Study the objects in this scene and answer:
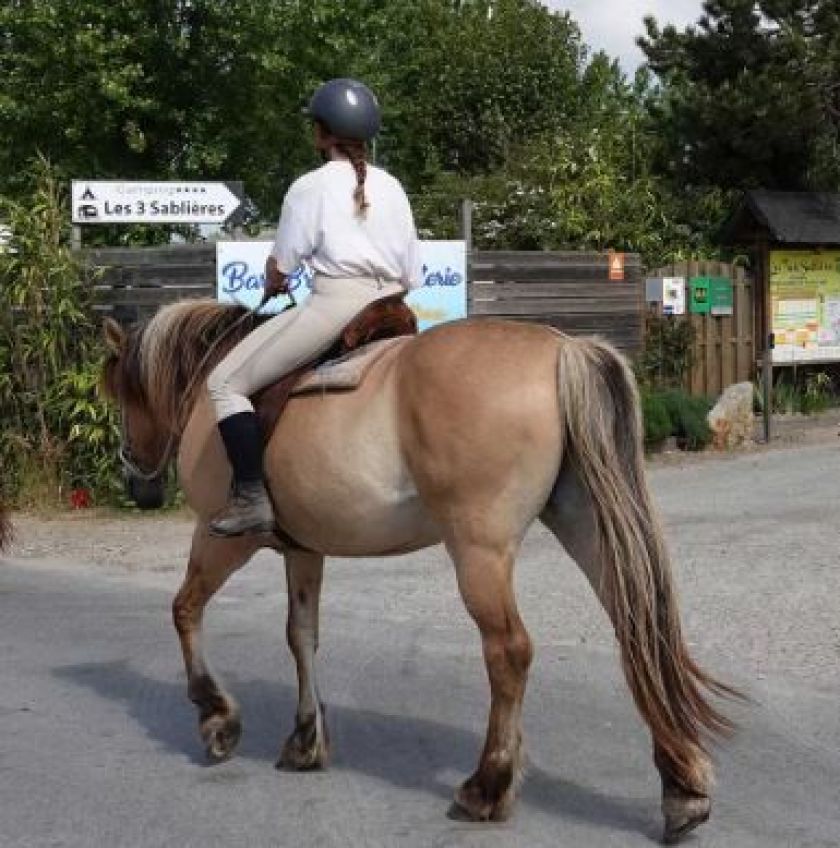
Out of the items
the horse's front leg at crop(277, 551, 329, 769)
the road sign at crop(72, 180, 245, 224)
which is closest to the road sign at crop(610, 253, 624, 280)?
the road sign at crop(72, 180, 245, 224)

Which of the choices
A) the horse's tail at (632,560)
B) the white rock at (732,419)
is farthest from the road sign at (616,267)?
the horse's tail at (632,560)

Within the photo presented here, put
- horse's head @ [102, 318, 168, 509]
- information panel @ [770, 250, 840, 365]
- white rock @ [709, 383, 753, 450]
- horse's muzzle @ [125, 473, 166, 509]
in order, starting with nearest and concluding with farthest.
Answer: horse's head @ [102, 318, 168, 509] → horse's muzzle @ [125, 473, 166, 509] → white rock @ [709, 383, 753, 450] → information panel @ [770, 250, 840, 365]

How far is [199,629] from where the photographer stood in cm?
609

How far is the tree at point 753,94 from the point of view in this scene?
19.1m

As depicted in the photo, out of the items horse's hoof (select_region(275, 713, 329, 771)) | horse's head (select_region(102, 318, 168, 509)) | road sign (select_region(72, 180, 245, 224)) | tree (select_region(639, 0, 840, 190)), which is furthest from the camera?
tree (select_region(639, 0, 840, 190))

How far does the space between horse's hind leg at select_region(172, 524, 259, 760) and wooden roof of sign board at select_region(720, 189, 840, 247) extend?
14717 mm

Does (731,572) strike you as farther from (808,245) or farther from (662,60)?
(662,60)

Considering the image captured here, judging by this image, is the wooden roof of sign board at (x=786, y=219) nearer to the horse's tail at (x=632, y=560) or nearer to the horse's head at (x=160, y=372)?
the horse's head at (x=160, y=372)

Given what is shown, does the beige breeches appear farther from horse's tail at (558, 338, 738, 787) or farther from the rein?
horse's tail at (558, 338, 738, 787)

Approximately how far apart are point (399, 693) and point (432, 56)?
1153 inches

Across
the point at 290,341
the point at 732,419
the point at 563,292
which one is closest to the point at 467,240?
the point at 563,292

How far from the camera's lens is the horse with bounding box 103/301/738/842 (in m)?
4.99

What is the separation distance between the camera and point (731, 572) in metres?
10.1

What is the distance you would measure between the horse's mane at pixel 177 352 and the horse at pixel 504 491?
2.40ft
